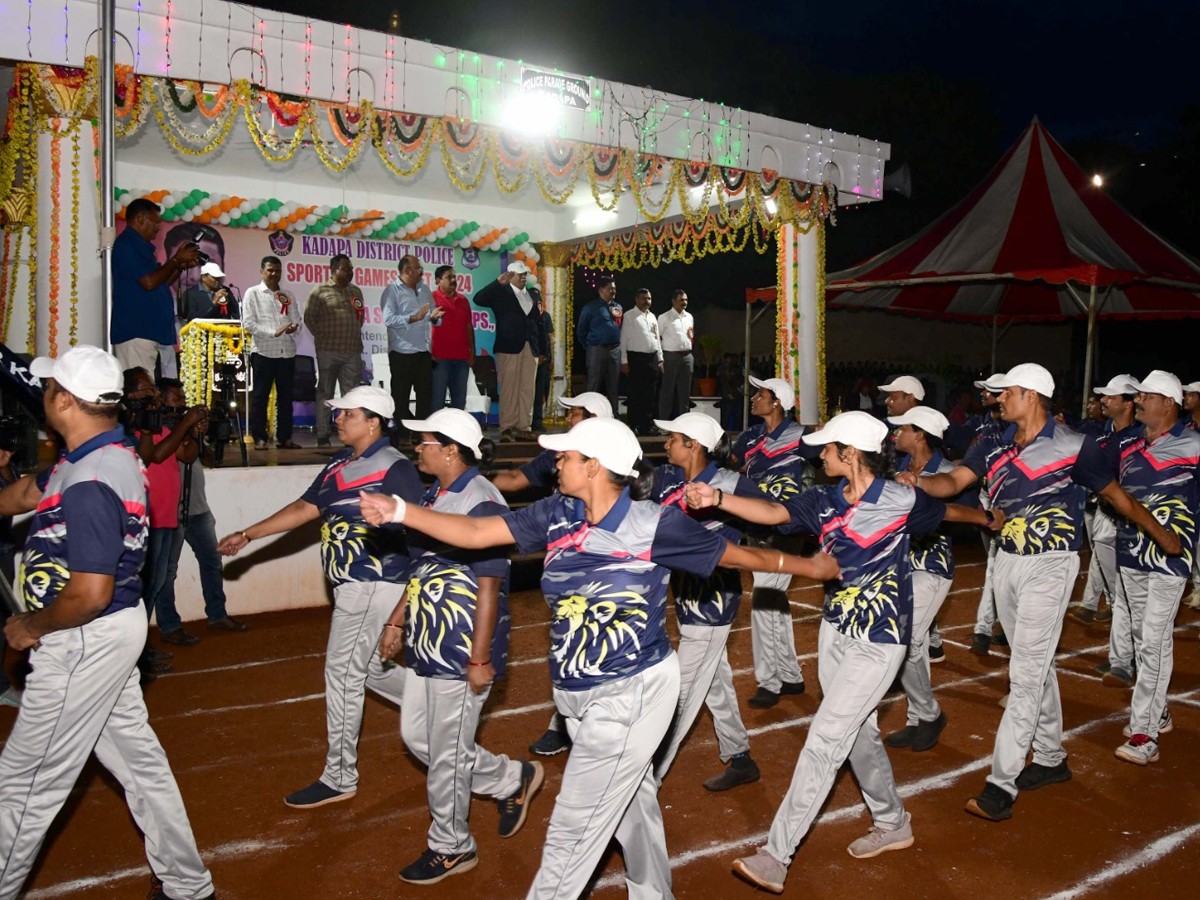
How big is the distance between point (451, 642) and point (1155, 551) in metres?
4.33

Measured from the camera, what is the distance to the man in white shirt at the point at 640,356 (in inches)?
584

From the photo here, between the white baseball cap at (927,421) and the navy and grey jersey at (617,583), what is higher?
the white baseball cap at (927,421)

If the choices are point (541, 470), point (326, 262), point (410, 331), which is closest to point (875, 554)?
point (541, 470)

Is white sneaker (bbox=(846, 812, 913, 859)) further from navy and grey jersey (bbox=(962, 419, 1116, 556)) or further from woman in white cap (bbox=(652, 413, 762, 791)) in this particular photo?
navy and grey jersey (bbox=(962, 419, 1116, 556))

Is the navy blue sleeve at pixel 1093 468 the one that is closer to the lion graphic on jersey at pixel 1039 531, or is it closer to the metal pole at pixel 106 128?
the lion graphic on jersey at pixel 1039 531

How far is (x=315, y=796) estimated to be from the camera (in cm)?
541

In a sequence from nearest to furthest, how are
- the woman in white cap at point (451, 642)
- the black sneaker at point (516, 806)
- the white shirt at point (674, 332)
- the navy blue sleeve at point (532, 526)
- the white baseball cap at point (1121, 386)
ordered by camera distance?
the navy blue sleeve at point (532, 526) → the woman in white cap at point (451, 642) → the black sneaker at point (516, 806) → the white baseball cap at point (1121, 386) → the white shirt at point (674, 332)

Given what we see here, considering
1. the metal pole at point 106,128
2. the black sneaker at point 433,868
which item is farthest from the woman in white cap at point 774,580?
the metal pole at point 106,128

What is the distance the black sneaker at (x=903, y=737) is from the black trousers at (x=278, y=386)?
782cm

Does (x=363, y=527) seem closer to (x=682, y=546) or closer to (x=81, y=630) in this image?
(x=81, y=630)

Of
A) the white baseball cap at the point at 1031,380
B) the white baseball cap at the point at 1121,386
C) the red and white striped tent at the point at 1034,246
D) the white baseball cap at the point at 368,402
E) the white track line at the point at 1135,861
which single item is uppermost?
the red and white striped tent at the point at 1034,246

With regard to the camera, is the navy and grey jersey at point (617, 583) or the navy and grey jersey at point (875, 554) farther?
the navy and grey jersey at point (875, 554)

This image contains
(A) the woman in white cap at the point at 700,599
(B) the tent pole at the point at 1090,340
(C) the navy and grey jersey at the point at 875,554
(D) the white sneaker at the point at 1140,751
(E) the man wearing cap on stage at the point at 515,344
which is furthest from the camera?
(B) the tent pole at the point at 1090,340

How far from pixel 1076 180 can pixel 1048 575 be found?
12346 mm
